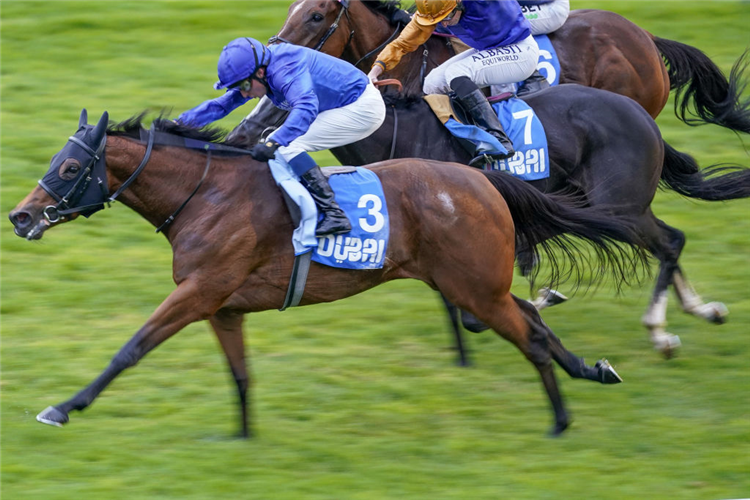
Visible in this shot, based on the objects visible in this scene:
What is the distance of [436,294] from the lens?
314 inches

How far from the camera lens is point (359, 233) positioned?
509 cm

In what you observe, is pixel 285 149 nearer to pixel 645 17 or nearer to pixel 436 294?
pixel 436 294

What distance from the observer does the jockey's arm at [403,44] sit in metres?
6.59

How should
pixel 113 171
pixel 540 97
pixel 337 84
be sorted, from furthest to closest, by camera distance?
pixel 540 97 < pixel 337 84 < pixel 113 171

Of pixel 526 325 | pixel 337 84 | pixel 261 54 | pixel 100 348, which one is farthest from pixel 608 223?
pixel 100 348

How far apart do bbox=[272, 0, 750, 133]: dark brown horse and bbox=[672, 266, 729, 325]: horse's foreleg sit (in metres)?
1.65

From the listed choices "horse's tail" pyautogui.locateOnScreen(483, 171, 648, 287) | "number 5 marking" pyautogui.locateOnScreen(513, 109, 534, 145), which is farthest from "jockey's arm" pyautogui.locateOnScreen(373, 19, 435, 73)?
"horse's tail" pyautogui.locateOnScreen(483, 171, 648, 287)

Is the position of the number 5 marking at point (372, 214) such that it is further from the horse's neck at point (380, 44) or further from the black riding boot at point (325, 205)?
the horse's neck at point (380, 44)

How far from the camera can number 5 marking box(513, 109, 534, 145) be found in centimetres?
625

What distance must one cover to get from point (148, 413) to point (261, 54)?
7.05 feet

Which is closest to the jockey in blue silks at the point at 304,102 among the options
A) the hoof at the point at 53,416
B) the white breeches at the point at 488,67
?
the white breeches at the point at 488,67

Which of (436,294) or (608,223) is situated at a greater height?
(608,223)

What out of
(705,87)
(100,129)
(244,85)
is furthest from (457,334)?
(705,87)

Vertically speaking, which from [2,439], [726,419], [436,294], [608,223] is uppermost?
[608,223]
